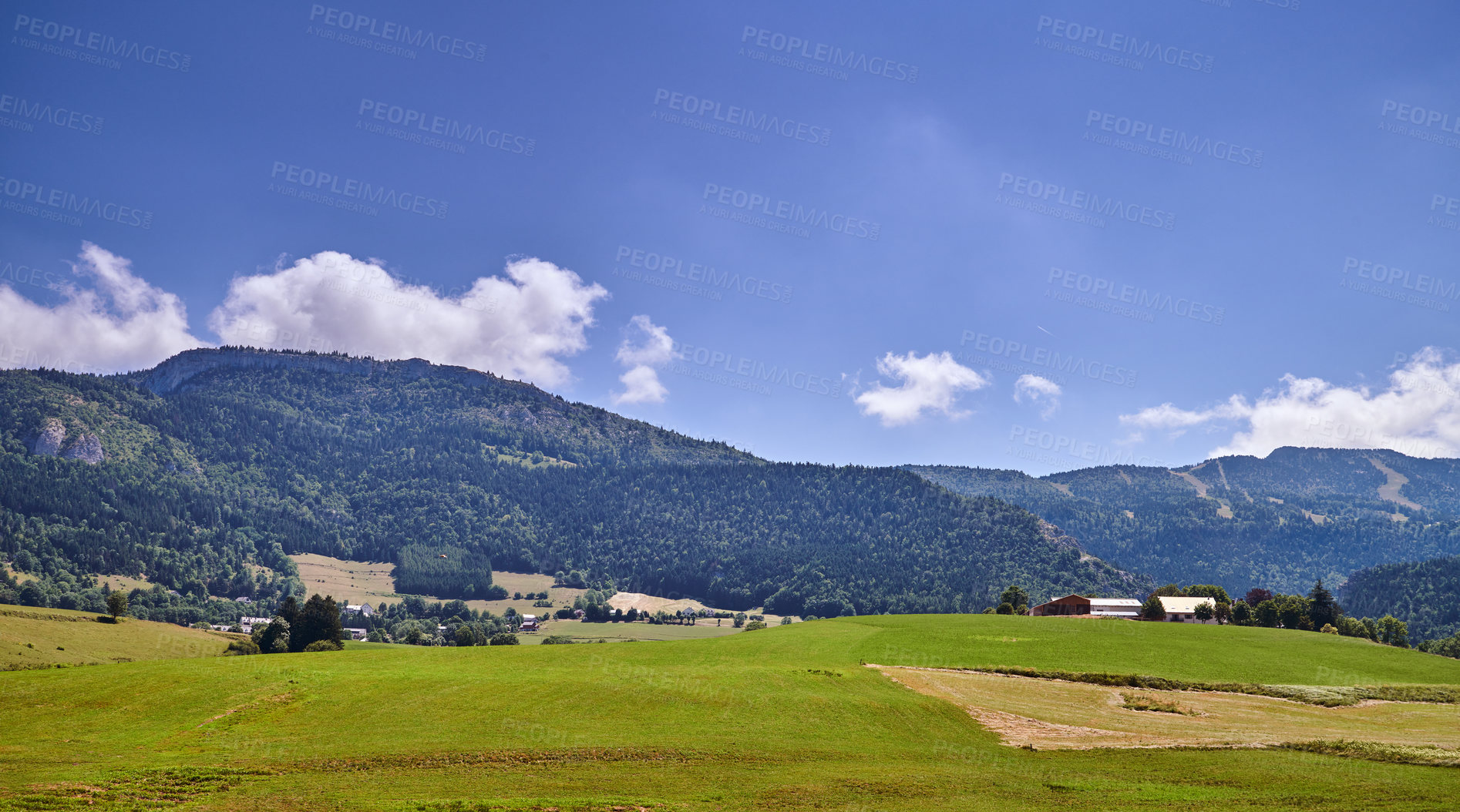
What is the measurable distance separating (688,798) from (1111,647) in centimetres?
6885

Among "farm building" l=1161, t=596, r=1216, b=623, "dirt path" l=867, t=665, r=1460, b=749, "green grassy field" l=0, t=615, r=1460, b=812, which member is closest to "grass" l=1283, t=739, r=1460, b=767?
"green grassy field" l=0, t=615, r=1460, b=812

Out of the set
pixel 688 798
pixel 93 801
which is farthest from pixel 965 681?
pixel 93 801

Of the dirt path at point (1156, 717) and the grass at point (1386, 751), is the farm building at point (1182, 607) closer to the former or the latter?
the dirt path at point (1156, 717)

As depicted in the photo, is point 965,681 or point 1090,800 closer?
point 1090,800

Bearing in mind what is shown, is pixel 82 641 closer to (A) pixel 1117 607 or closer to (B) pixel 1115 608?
(B) pixel 1115 608

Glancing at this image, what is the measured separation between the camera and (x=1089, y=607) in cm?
14375

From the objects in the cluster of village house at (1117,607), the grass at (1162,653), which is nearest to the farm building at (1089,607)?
the cluster of village house at (1117,607)

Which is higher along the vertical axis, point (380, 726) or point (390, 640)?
point (380, 726)

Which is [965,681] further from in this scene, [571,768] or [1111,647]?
[571,768]

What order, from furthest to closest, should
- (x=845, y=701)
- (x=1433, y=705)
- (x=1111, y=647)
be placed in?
(x=1111, y=647) → (x=1433, y=705) → (x=845, y=701)

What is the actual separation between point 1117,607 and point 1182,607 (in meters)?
15.3

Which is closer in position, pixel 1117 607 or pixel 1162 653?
pixel 1162 653

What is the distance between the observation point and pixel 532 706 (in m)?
49.2

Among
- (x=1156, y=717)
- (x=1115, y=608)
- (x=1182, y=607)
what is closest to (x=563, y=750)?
(x=1156, y=717)
